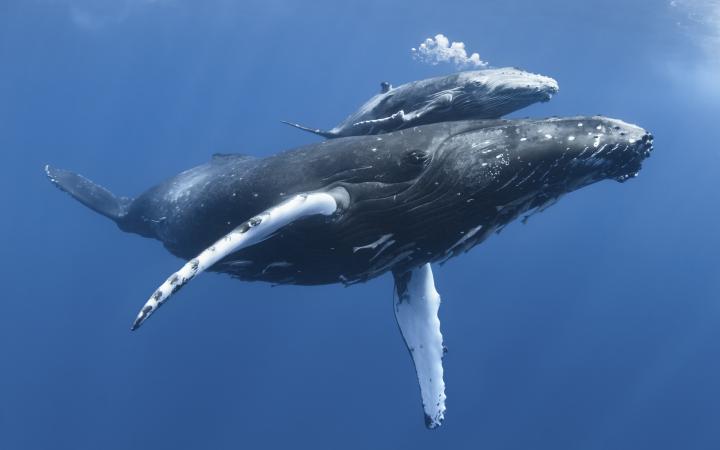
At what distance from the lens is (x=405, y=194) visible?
5.39 meters

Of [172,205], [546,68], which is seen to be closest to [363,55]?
[546,68]

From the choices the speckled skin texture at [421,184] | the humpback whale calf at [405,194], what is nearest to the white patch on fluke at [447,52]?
the humpback whale calf at [405,194]

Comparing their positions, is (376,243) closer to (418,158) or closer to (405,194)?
(405,194)

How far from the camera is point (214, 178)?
812cm

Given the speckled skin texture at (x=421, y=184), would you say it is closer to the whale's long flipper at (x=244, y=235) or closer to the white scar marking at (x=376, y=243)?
the white scar marking at (x=376, y=243)

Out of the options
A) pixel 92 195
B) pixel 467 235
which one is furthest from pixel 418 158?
pixel 92 195

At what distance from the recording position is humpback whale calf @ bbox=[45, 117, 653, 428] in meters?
4.91

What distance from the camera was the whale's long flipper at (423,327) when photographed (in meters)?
7.13

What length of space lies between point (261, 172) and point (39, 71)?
62.8 metres

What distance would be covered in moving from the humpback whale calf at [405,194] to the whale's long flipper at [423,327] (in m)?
0.02

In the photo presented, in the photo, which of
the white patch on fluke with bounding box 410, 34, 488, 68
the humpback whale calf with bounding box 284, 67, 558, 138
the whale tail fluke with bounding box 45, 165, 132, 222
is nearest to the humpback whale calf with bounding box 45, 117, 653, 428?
the humpback whale calf with bounding box 284, 67, 558, 138

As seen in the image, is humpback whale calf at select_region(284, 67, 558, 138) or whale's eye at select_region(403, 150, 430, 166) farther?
humpback whale calf at select_region(284, 67, 558, 138)

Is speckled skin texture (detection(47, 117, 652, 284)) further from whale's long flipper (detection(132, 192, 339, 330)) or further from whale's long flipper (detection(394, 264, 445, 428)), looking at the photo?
whale's long flipper (detection(394, 264, 445, 428))

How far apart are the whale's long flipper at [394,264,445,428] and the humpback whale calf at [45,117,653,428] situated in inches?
1.0
